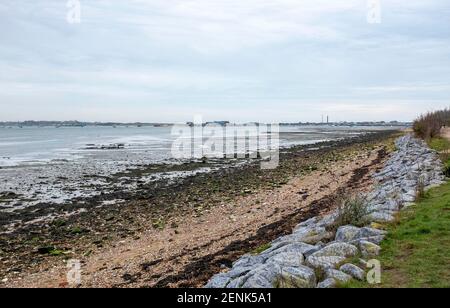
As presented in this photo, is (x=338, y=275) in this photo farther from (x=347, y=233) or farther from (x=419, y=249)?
(x=347, y=233)

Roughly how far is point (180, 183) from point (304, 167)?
28.8ft

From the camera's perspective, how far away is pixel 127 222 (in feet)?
49.2

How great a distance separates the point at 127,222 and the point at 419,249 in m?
10.9

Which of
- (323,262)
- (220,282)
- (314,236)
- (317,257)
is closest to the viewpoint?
(323,262)

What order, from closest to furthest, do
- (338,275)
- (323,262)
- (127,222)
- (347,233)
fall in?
(338,275) → (323,262) → (347,233) → (127,222)

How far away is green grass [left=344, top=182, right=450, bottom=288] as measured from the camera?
529 centimetres

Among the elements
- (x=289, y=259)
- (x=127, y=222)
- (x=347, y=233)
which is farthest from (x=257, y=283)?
(x=127, y=222)

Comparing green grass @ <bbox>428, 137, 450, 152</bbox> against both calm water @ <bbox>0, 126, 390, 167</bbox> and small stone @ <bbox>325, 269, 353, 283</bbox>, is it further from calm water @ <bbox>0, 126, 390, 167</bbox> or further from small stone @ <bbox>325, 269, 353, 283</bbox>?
calm water @ <bbox>0, 126, 390, 167</bbox>

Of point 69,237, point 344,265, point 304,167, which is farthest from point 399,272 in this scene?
point 304,167

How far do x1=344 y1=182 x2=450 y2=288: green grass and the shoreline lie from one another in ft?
11.7

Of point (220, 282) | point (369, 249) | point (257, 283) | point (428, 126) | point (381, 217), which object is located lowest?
point (220, 282)

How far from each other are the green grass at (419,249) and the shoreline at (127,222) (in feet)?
11.7

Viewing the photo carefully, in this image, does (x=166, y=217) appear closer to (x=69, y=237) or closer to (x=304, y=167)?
(x=69, y=237)

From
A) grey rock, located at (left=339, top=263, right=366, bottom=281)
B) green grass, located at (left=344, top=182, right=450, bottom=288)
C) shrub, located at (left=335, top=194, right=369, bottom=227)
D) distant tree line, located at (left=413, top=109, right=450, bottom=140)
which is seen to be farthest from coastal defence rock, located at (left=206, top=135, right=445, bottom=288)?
distant tree line, located at (left=413, top=109, right=450, bottom=140)
